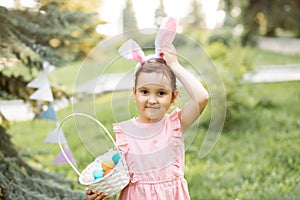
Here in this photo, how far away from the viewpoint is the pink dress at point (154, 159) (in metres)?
2.30

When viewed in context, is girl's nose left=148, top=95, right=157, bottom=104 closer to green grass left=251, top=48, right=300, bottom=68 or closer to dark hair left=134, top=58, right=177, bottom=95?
dark hair left=134, top=58, right=177, bottom=95

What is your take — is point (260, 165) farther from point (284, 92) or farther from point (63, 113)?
point (284, 92)

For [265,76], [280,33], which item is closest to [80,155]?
[265,76]

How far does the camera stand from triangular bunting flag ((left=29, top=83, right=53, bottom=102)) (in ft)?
12.0

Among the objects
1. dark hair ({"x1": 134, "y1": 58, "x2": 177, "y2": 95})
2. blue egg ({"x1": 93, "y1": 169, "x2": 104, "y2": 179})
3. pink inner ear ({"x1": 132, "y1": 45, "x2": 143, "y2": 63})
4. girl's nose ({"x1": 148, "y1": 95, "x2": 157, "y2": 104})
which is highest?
pink inner ear ({"x1": 132, "y1": 45, "x2": 143, "y2": 63})

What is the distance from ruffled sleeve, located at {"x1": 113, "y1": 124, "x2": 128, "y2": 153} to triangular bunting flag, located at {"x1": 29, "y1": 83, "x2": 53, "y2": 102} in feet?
4.35

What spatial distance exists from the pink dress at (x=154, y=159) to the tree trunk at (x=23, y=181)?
1194mm

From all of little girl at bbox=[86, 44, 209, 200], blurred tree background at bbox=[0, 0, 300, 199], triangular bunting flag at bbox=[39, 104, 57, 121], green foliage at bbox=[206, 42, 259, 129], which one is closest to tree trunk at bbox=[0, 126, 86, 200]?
blurred tree background at bbox=[0, 0, 300, 199]

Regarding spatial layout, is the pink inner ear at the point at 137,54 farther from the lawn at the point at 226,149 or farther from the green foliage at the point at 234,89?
the green foliage at the point at 234,89

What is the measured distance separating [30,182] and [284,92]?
5.97 metres

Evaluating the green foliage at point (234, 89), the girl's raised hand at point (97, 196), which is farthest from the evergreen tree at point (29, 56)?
the green foliage at point (234, 89)

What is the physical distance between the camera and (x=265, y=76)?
38.3 feet

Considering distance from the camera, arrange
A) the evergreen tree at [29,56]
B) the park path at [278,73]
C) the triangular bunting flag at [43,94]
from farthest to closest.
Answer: the park path at [278,73], the triangular bunting flag at [43,94], the evergreen tree at [29,56]

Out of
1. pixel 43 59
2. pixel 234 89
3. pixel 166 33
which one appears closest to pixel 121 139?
pixel 166 33
